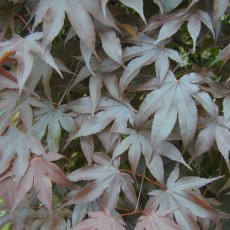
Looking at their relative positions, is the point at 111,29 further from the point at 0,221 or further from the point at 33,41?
the point at 0,221

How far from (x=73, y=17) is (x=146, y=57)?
0.69 ft

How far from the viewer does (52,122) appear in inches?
41.6

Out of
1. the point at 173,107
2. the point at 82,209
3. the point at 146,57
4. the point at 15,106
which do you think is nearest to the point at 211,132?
the point at 173,107

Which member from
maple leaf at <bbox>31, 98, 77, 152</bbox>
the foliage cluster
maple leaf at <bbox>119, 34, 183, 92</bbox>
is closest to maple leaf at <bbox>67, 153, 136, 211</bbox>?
the foliage cluster

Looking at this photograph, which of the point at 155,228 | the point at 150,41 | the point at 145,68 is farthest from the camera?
the point at 145,68

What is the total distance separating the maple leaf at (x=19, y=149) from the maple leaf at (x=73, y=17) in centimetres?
26

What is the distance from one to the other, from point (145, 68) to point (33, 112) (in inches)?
13.2

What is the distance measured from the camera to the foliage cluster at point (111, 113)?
3.05 ft

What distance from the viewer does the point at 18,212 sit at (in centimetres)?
113

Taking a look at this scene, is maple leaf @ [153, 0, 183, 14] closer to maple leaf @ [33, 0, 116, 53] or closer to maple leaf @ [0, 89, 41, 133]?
maple leaf @ [33, 0, 116, 53]

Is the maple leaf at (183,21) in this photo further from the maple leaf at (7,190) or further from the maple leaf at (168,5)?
the maple leaf at (7,190)

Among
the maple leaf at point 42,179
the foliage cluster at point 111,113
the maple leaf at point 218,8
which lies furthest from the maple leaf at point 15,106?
the maple leaf at point 218,8

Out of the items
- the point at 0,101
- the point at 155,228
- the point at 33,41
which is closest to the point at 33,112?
the point at 0,101

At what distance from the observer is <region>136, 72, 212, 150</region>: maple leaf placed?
3.06ft
